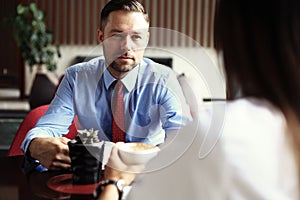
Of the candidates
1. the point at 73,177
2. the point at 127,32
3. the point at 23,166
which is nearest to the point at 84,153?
the point at 73,177

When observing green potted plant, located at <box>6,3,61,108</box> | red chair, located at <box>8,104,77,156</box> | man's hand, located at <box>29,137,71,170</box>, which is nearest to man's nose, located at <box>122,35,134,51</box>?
man's hand, located at <box>29,137,71,170</box>

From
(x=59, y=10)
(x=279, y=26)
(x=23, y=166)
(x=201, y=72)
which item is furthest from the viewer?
(x=59, y=10)

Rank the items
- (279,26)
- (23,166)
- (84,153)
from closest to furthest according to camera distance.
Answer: (279,26), (84,153), (23,166)

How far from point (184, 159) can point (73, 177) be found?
720mm

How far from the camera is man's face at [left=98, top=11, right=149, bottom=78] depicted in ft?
5.67

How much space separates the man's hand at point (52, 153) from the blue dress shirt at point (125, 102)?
107 millimetres

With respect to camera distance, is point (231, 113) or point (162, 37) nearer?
point (231, 113)

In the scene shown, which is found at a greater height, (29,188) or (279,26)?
(279,26)

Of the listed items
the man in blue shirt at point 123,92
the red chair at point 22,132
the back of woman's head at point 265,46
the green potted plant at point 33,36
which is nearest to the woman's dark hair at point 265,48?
the back of woman's head at point 265,46

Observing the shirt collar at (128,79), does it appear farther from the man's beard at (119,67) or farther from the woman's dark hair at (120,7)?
the woman's dark hair at (120,7)

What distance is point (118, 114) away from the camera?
1861 millimetres

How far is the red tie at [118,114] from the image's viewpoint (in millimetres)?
1786

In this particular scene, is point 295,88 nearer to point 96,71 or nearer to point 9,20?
point 96,71

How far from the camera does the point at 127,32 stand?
1729mm
